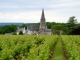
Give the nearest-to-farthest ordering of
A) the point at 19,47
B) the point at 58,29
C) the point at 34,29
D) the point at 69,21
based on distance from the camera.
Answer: the point at 19,47 → the point at 58,29 → the point at 69,21 → the point at 34,29

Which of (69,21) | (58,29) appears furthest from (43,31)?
(69,21)

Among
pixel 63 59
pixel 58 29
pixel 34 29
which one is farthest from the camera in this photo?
pixel 34 29

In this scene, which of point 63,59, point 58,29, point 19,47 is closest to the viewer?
point 63,59

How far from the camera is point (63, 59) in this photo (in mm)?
20281

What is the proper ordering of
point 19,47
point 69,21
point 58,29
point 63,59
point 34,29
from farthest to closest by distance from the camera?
point 34,29 < point 69,21 < point 58,29 < point 19,47 < point 63,59

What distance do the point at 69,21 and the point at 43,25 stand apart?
15.5 m

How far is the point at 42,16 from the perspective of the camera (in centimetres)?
13525

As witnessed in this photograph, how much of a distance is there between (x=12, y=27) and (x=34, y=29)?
431 inches

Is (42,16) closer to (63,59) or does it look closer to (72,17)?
(72,17)

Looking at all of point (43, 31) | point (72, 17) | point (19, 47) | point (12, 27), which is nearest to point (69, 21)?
point (72, 17)

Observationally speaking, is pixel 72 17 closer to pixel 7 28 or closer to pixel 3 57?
pixel 7 28

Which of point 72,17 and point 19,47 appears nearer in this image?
point 19,47

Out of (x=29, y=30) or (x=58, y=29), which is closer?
(x=58, y=29)

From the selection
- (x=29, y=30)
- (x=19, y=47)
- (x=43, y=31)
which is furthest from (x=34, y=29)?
(x=19, y=47)
